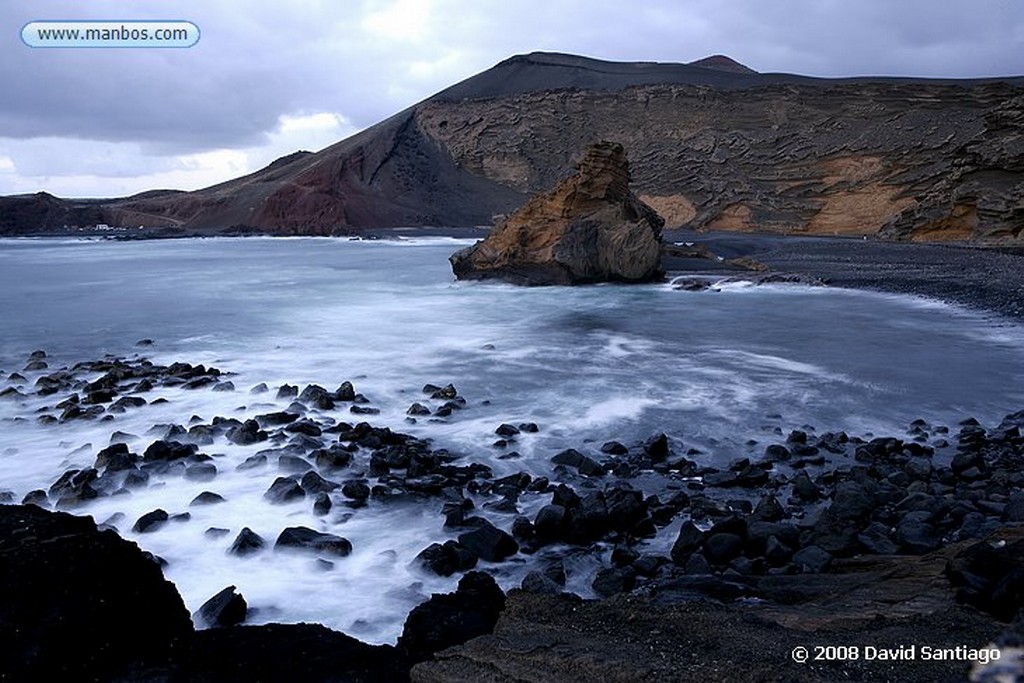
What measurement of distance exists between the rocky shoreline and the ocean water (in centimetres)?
20

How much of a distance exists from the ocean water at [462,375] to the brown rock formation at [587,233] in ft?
1.93

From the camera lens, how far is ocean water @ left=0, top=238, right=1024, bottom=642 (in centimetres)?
426

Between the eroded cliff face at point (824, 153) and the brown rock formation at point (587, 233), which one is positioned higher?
the eroded cliff face at point (824, 153)

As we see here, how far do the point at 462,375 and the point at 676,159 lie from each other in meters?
36.3

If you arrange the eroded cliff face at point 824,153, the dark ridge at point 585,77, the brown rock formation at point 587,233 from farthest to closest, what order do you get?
the dark ridge at point 585,77, the eroded cliff face at point 824,153, the brown rock formation at point 587,233

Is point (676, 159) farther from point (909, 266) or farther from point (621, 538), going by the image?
point (621, 538)

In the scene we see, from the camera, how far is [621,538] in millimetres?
4395

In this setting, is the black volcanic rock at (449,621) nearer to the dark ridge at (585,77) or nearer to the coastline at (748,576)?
the coastline at (748,576)

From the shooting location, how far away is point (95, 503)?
4918mm

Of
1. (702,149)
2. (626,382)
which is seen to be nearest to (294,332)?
(626,382)

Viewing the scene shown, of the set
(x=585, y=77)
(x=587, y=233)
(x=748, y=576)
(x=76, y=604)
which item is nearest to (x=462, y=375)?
(x=748, y=576)

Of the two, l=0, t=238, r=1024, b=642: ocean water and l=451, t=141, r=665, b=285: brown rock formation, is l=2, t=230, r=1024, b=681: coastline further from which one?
l=451, t=141, r=665, b=285: brown rock formation

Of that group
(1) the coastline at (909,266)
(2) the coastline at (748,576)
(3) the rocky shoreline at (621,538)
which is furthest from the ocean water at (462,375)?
(1) the coastline at (909,266)

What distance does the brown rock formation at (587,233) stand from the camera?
1820cm
